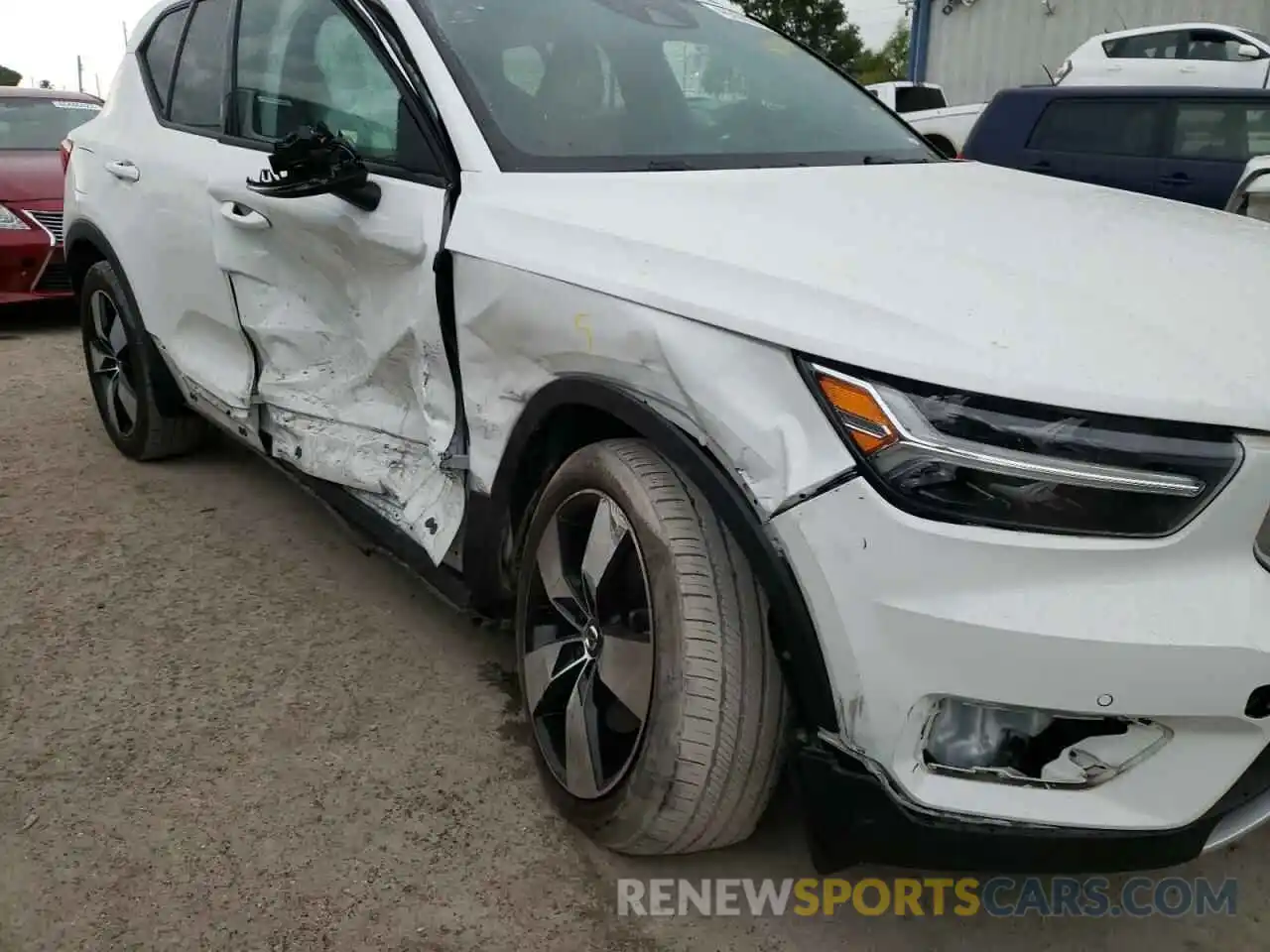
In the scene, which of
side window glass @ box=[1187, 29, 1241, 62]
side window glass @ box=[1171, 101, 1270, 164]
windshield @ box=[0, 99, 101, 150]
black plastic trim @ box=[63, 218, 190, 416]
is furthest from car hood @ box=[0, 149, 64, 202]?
side window glass @ box=[1187, 29, 1241, 62]

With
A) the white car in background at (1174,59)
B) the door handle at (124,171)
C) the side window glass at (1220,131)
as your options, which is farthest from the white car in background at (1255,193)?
the white car in background at (1174,59)

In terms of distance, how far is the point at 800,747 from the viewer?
1651mm

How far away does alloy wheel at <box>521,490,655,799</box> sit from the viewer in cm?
188

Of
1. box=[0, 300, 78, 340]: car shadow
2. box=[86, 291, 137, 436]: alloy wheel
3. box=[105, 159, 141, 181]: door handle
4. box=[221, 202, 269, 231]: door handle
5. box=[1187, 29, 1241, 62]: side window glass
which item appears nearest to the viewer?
box=[221, 202, 269, 231]: door handle

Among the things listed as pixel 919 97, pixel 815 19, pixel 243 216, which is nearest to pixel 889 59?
pixel 815 19

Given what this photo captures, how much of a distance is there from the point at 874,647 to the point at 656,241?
0.76m

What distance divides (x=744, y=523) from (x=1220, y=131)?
20.8 ft

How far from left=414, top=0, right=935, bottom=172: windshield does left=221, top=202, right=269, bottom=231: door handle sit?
717 mm

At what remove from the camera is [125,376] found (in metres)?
4.03

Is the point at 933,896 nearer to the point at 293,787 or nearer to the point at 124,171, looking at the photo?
the point at 293,787

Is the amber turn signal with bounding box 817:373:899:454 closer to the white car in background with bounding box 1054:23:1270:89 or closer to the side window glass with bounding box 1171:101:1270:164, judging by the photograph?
the side window glass with bounding box 1171:101:1270:164

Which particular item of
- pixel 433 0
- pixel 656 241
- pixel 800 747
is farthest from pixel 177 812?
pixel 433 0

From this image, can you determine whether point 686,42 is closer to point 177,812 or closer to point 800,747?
point 800,747

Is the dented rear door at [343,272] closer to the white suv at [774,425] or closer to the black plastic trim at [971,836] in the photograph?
the white suv at [774,425]
